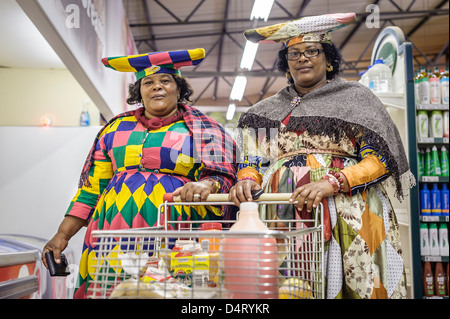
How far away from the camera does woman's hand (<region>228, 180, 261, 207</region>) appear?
4.61 ft

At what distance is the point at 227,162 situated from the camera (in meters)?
1.96

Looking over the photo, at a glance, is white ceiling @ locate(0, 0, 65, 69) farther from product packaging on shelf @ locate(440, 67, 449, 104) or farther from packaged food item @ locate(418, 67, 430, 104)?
product packaging on shelf @ locate(440, 67, 449, 104)

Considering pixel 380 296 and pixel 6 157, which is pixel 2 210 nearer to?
pixel 6 157

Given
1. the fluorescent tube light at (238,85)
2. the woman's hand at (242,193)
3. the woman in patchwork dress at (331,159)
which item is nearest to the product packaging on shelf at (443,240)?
the woman in patchwork dress at (331,159)

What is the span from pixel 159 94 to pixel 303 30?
26.3 inches

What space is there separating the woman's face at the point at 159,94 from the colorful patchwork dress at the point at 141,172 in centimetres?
7

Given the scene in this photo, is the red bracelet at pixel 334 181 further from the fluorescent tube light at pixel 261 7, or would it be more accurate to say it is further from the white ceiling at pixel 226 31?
the fluorescent tube light at pixel 261 7

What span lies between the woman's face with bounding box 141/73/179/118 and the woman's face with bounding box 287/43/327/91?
0.55 metres

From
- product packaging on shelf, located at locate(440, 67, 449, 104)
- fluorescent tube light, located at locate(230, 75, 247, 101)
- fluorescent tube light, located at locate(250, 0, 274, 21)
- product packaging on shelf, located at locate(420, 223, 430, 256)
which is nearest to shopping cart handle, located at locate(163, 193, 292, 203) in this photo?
product packaging on shelf, located at locate(420, 223, 430, 256)

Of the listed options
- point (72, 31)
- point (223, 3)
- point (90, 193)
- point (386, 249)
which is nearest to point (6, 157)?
point (72, 31)

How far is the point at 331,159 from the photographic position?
169 cm

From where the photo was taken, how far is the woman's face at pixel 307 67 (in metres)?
1.82

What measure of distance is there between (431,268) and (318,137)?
3.00 m
